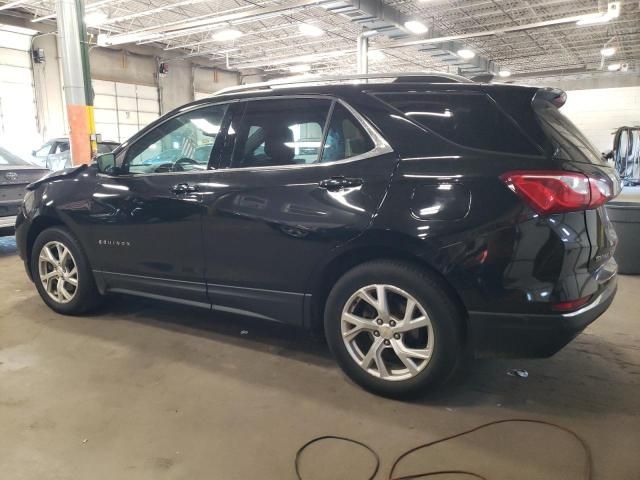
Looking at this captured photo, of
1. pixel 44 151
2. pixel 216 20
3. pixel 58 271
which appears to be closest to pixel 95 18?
pixel 44 151

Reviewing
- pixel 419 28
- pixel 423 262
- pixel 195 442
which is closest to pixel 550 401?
pixel 423 262

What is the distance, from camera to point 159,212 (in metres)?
Result: 3.10

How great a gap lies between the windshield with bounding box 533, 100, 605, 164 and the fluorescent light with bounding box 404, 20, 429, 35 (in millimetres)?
10046

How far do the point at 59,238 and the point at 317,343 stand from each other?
2.11m

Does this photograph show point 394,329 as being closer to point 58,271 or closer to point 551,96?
point 551,96

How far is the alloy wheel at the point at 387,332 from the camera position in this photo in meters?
2.35

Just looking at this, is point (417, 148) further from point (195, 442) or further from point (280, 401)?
point (195, 442)

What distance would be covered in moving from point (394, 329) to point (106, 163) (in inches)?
92.0

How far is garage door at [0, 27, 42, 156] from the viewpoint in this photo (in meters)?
13.4

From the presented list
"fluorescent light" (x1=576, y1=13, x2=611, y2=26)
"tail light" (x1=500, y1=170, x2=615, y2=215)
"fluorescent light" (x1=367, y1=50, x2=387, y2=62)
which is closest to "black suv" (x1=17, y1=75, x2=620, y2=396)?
"tail light" (x1=500, y1=170, x2=615, y2=215)

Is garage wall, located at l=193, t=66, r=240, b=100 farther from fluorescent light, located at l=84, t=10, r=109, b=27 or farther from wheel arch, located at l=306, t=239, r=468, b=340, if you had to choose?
wheel arch, located at l=306, t=239, r=468, b=340

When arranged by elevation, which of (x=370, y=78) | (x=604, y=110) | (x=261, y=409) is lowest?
(x=261, y=409)

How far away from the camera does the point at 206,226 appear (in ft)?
9.55

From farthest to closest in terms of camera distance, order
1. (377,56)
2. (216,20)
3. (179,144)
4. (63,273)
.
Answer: (377,56) → (216,20) → (63,273) → (179,144)
